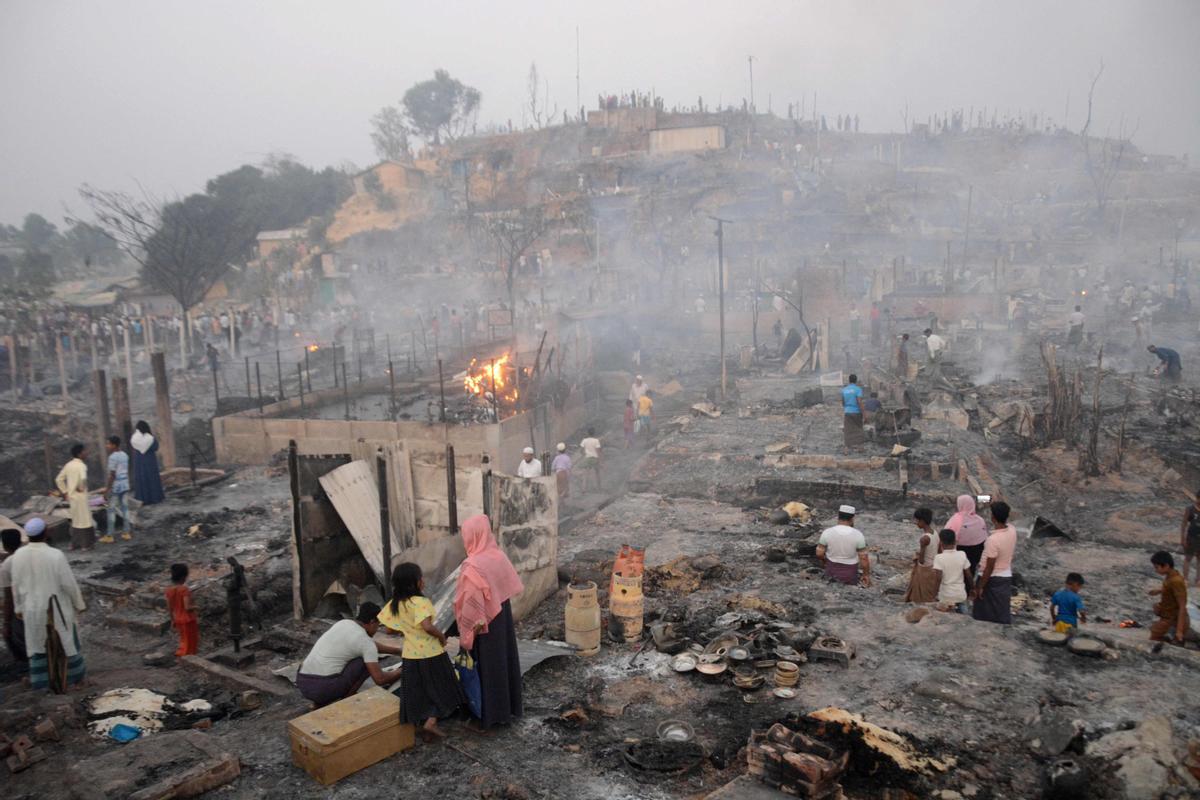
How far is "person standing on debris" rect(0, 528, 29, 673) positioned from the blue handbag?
3949mm

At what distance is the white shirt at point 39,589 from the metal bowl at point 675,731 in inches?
188

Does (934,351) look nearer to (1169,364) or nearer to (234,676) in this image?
(1169,364)

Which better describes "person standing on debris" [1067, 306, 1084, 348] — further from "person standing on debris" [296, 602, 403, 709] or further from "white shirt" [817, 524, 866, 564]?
"person standing on debris" [296, 602, 403, 709]

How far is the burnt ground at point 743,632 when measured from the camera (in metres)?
4.96

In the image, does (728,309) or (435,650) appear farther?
(728,309)

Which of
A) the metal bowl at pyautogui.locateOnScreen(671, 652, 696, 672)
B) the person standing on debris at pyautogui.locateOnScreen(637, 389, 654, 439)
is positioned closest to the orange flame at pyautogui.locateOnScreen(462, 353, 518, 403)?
the person standing on debris at pyautogui.locateOnScreen(637, 389, 654, 439)

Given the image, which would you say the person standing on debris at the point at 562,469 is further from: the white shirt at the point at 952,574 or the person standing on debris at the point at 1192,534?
the person standing on debris at the point at 1192,534

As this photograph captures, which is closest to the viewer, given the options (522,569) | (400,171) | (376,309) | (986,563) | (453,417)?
(986,563)

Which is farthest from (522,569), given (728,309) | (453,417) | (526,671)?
(728,309)

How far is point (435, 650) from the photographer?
16.8 ft

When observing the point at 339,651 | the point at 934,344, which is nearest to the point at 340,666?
the point at 339,651

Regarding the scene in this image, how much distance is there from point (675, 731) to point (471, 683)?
1.42 metres

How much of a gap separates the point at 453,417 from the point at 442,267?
33.7 m

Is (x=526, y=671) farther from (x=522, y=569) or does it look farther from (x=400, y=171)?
(x=400, y=171)
